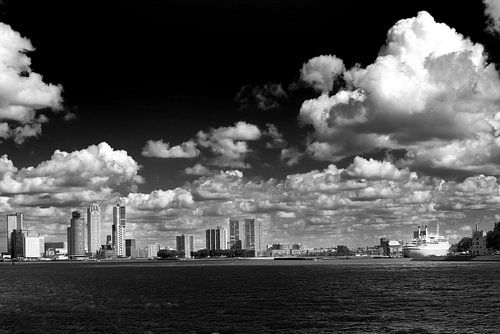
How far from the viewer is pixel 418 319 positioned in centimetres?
8919

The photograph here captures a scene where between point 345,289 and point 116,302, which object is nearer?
point 116,302

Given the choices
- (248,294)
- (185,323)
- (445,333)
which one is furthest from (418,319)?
(248,294)

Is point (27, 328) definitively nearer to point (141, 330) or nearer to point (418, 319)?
point (141, 330)

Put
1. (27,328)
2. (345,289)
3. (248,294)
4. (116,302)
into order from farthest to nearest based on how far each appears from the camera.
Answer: (345,289) < (248,294) < (116,302) < (27,328)

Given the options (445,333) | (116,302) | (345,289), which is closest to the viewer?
(445,333)

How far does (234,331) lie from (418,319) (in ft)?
92.0

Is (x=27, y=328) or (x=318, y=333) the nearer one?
(x=318, y=333)

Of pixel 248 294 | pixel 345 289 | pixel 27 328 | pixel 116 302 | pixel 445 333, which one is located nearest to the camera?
pixel 445 333

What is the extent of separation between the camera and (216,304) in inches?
4478

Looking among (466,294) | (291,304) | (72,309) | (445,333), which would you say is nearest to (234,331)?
(445,333)

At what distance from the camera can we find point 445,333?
254 ft

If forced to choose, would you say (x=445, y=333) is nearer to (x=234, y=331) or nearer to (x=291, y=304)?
(x=234, y=331)

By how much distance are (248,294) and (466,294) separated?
4548cm

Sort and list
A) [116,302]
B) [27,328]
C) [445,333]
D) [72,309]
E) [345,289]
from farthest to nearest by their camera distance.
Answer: [345,289] < [116,302] < [72,309] < [27,328] < [445,333]
